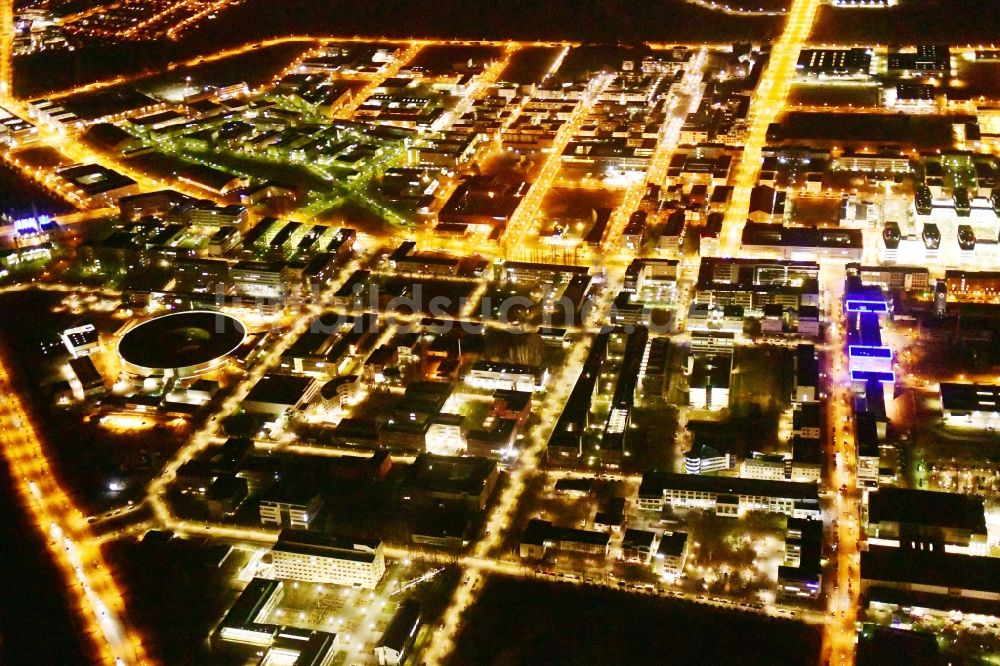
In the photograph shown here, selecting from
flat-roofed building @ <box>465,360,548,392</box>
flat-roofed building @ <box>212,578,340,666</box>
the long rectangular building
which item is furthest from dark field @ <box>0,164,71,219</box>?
the long rectangular building

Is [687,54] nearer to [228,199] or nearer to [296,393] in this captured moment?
[228,199]

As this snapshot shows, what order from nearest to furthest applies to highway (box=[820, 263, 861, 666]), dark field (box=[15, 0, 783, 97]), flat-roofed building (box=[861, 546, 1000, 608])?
highway (box=[820, 263, 861, 666])
flat-roofed building (box=[861, 546, 1000, 608])
dark field (box=[15, 0, 783, 97])

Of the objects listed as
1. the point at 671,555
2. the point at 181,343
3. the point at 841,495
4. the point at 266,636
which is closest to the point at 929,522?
the point at 841,495

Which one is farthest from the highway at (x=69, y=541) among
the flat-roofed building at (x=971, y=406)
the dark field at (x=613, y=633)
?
the flat-roofed building at (x=971, y=406)

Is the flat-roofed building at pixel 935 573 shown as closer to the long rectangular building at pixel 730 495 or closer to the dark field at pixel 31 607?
the long rectangular building at pixel 730 495

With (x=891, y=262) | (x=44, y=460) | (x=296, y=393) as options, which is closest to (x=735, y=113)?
(x=891, y=262)

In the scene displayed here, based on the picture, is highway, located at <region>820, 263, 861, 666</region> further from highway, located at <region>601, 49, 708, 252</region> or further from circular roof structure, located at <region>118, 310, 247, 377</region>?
circular roof structure, located at <region>118, 310, 247, 377</region>
